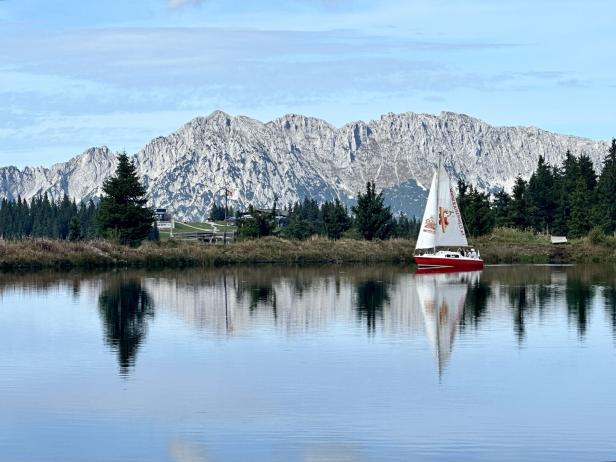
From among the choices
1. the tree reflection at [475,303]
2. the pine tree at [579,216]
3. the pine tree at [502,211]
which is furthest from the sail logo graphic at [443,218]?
the pine tree at [579,216]

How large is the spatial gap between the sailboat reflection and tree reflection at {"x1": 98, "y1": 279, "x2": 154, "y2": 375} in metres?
9.99

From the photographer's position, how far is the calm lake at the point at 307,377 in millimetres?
21672

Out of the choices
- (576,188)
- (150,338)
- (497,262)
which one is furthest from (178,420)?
(576,188)

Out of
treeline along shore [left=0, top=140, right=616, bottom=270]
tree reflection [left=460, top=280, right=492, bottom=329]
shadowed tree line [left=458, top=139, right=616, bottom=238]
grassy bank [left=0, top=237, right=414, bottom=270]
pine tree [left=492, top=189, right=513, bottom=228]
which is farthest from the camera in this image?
pine tree [left=492, top=189, right=513, bottom=228]

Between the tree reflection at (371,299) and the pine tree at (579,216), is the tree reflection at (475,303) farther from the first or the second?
the pine tree at (579,216)

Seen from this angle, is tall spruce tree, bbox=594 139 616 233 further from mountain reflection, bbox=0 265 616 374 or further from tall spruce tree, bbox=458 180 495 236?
mountain reflection, bbox=0 265 616 374

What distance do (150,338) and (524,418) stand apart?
18.9 metres

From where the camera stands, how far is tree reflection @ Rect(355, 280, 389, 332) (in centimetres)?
4722

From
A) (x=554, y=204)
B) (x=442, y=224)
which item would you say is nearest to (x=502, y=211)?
(x=554, y=204)

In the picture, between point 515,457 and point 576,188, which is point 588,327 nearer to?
point 515,457

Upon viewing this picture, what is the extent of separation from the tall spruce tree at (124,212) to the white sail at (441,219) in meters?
23.5

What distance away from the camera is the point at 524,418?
79.0ft

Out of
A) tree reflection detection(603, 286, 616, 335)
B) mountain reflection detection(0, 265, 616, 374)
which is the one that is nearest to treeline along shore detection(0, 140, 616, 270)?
mountain reflection detection(0, 265, 616, 374)

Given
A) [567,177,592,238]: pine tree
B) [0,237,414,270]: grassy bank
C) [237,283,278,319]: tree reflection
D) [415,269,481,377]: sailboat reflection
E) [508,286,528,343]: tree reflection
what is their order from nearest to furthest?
[415,269,481,377]: sailboat reflection, [508,286,528,343]: tree reflection, [237,283,278,319]: tree reflection, [0,237,414,270]: grassy bank, [567,177,592,238]: pine tree
